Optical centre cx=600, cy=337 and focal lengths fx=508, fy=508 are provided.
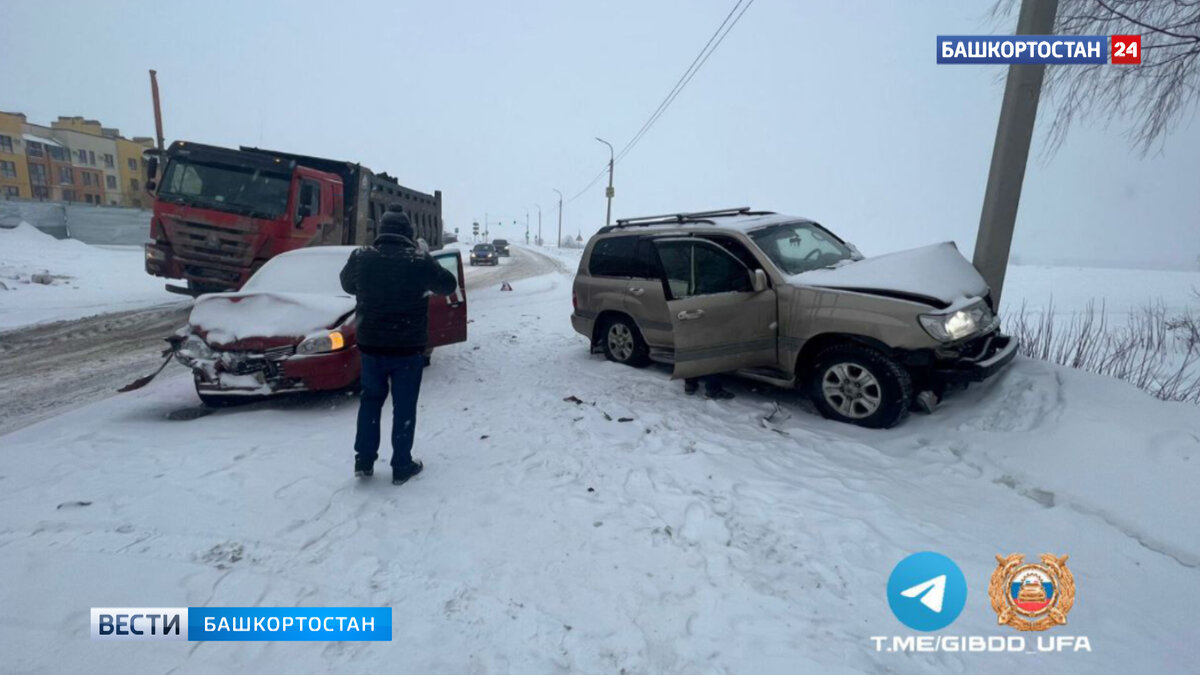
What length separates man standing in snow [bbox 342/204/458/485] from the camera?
3.46 meters

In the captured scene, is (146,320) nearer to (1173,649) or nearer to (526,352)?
(526,352)

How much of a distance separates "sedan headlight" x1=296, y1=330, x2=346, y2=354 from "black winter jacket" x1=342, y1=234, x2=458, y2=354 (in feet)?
4.77

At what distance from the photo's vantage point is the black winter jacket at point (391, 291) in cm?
346

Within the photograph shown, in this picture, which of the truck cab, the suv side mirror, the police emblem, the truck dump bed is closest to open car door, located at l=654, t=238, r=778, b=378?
the suv side mirror

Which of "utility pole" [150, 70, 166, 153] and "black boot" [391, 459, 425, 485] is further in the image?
"utility pole" [150, 70, 166, 153]

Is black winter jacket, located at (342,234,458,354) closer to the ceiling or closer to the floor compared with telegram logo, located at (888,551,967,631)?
closer to the ceiling

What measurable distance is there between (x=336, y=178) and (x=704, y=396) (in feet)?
31.8

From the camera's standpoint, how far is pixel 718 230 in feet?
17.9

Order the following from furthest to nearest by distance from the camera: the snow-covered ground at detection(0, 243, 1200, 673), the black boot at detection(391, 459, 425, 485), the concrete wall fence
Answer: the concrete wall fence
the black boot at detection(391, 459, 425, 485)
the snow-covered ground at detection(0, 243, 1200, 673)

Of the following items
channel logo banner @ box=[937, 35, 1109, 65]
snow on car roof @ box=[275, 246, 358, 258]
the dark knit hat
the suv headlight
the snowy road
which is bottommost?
the snowy road

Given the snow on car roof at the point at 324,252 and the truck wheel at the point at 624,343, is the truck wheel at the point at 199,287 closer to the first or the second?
the snow on car roof at the point at 324,252

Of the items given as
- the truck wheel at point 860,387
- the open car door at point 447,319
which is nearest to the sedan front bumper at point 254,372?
the open car door at point 447,319

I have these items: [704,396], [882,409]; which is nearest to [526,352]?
[704,396]

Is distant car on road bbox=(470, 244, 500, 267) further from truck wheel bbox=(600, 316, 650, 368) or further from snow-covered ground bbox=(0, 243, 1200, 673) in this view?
snow-covered ground bbox=(0, 243, 1200, 673)
